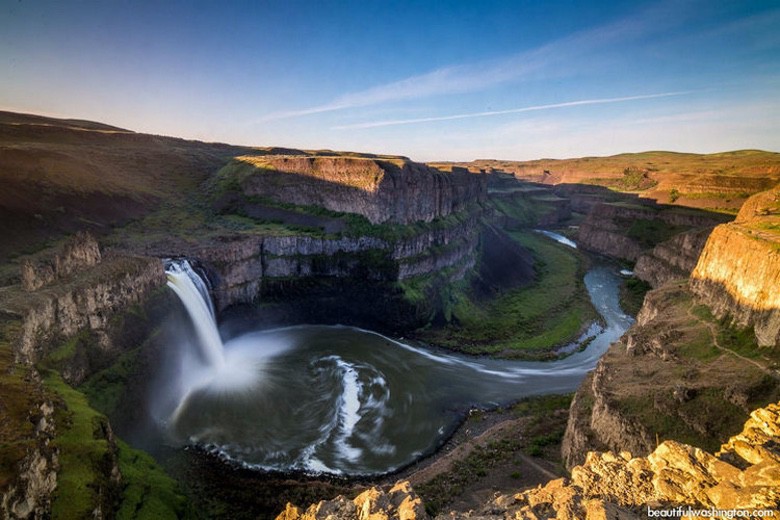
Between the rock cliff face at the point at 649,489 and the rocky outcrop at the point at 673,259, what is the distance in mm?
42810

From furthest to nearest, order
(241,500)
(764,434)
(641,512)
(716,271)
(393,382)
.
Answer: (393,382)
(716,271)
(241,500)
(764,434)
(641,512)

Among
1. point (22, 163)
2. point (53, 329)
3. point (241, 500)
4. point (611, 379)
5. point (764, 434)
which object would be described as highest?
point (22, 163)

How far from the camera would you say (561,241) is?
91.4 m

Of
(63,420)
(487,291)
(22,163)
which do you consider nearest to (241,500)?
(63,420)

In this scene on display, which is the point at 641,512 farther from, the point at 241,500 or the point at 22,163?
the point at 22,163

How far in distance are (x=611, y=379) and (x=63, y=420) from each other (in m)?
24.5

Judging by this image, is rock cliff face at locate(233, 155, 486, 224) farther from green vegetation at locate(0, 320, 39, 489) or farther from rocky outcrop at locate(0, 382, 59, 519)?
rocky outcrop at locate(0, 382, 59, 519)

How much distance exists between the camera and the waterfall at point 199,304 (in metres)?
32.2

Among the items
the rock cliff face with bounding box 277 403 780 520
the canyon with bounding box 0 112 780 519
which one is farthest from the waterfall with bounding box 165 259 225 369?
the rock cliff face with bounding box 277 403 780 520

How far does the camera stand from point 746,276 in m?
21.0

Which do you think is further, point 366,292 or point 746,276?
point 366,292

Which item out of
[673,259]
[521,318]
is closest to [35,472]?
[521,318]

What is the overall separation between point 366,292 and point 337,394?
1666 cm

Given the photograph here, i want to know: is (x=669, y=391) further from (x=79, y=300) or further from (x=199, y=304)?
(x=199, y=304)
